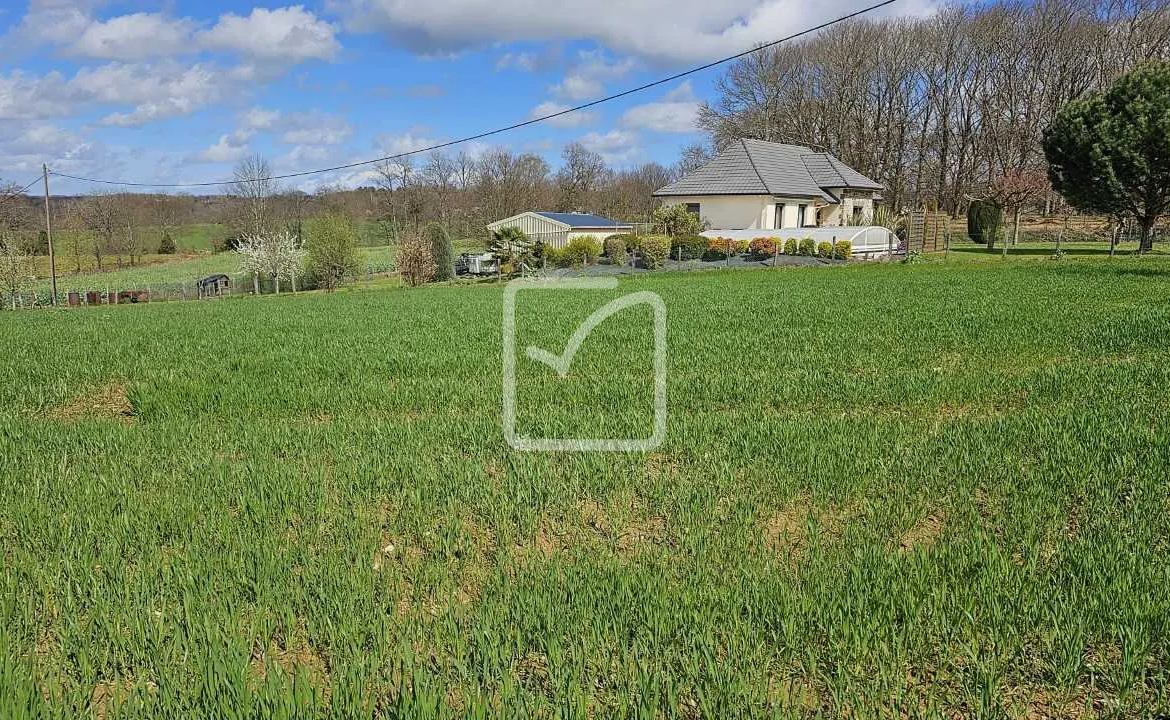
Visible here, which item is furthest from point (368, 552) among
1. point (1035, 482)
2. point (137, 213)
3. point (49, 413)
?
point (137, 213)

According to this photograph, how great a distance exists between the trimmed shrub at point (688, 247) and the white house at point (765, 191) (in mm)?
8272

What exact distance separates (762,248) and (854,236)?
490cm

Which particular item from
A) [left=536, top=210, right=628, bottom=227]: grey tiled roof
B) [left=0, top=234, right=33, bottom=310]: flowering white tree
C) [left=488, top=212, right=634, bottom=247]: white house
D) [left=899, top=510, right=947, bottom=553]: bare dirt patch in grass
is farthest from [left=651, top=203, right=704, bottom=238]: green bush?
[left=899, top=510, right=947, bottom=553]: bare dirt patch in grass

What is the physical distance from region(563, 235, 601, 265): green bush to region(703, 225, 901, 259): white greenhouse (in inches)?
335

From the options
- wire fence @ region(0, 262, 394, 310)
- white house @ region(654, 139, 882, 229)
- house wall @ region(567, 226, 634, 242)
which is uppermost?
white house @ region(654, 139, 882, 229)

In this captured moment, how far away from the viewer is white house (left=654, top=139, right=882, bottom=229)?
41.5m

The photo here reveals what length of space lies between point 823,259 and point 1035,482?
30059mm

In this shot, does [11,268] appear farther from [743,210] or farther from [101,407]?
[743,210]

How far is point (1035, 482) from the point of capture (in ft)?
15.8

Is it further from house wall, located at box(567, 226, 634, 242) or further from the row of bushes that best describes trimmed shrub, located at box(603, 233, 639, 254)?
house wall, located at box(567, 226, 634, 242)

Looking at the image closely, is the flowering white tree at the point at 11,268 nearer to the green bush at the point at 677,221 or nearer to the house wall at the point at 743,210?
the green bush at the point at 677,221

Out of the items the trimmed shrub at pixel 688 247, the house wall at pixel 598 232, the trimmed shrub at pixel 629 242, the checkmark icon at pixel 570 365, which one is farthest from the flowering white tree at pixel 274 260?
the checkmark icon at pixel 570 365

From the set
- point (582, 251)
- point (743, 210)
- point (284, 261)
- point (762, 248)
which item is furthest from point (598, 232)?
point (284, 261)

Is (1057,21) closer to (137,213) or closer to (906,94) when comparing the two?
(906,94)
